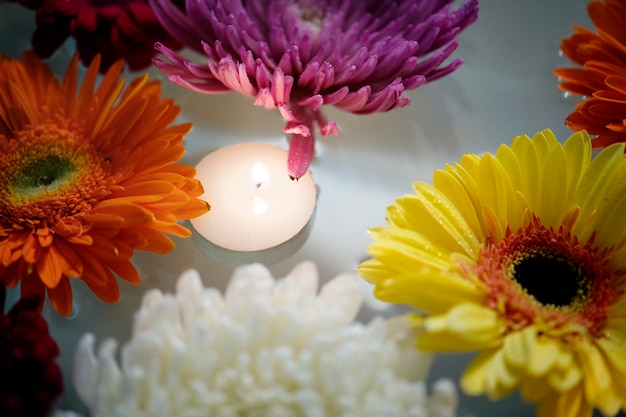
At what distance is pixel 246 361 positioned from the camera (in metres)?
0.37

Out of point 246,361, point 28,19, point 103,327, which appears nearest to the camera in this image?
point 246,361

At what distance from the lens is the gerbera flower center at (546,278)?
41cm

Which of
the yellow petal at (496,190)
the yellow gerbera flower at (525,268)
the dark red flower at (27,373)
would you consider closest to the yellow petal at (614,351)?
the yellow gerbera flower at (525,268)

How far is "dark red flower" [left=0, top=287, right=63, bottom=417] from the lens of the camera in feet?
1.22

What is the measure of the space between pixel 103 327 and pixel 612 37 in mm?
456

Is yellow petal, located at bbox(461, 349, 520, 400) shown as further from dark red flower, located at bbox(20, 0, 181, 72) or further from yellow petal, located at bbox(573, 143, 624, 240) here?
dark red flower, located at bbox(20, 0, 181, 72)

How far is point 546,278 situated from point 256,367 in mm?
204

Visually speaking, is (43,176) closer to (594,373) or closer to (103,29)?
(103,29)

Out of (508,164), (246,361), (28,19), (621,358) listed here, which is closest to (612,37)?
(508,164)

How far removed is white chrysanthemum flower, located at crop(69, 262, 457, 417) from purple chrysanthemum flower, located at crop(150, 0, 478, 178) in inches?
5.9

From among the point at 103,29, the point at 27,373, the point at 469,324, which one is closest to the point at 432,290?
the point at 469,324

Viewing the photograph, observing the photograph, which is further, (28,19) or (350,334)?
(28,19)

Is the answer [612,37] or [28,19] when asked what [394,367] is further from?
[28,19]

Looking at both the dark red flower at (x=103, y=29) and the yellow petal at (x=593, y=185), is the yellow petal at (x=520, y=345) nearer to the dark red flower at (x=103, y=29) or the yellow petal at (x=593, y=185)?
the yellow petal at (x=593, y=185)
